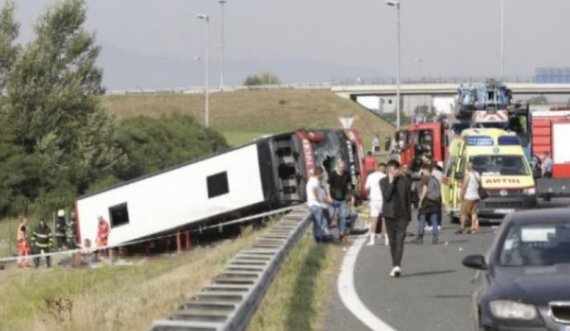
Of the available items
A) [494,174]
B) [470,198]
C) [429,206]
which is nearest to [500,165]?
[494,174]

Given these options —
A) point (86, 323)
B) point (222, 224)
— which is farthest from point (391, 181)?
point (222, 224)

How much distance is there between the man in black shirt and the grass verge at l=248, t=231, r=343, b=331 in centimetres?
281

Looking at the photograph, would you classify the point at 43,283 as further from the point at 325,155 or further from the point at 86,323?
the point at 86,323

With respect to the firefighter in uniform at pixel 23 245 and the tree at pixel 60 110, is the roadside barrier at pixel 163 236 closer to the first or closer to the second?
the firefighter in uniform at pixel 23 245

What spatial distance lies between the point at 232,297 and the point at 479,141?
21732mm

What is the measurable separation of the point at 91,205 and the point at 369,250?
14.9 m

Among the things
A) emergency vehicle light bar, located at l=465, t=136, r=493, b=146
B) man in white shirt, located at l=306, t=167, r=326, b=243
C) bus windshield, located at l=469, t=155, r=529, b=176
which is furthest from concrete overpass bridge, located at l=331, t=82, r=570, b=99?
man in white shirt, located at l=306, t=167, r=326, b=243

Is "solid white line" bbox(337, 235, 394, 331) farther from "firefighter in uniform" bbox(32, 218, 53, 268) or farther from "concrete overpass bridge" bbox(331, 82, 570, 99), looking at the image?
"concrete overpass bridge" bbox(331, 82, 570, 99)

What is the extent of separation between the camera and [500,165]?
98.0 ft

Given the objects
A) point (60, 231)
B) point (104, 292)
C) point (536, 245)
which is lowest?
point (60, 231)

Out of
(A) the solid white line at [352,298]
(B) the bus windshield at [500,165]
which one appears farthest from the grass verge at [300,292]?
(B) the bus windshield at [500,165]

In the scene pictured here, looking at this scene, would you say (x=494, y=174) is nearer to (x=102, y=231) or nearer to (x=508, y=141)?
(x=508, y=141)

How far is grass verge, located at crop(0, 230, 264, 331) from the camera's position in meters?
13.1

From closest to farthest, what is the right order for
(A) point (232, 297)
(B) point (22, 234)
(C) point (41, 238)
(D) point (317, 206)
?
1. (A) point (232, 297)
2. (D) point (317, 206)
3. (B) point (22, 234)
4. (C) point (41, 238)
